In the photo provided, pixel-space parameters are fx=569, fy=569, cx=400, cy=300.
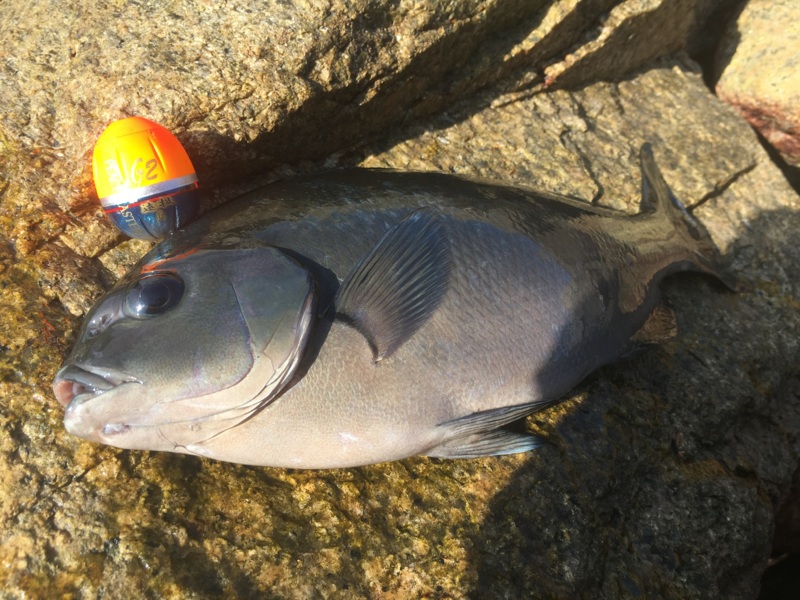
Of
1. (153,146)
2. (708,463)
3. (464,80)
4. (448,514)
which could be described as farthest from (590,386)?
(153,146)

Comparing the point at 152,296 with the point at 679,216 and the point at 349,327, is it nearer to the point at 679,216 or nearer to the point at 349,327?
the point at 349,327

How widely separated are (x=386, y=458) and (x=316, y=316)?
576 mm

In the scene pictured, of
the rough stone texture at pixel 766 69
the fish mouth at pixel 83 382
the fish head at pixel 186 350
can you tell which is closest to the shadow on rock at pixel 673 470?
the fish head at pixel 186 350

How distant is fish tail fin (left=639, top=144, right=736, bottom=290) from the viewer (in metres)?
3.16

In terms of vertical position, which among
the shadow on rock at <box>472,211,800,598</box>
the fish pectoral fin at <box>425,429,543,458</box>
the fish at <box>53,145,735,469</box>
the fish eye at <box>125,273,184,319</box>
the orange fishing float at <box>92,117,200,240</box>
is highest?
the orange fishing float at <box>92,117,200,240</box>

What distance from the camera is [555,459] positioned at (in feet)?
7.83

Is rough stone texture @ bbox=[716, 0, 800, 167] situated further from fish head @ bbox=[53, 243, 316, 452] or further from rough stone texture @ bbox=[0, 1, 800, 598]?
fish head @ bbox=[53, 243, 316, 452]

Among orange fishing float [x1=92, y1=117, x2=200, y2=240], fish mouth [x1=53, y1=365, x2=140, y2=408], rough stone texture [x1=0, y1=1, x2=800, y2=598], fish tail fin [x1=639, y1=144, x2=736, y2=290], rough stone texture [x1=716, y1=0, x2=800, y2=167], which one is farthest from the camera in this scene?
rough stone texture [x1=716, y1=0, x2=800, y2=167]

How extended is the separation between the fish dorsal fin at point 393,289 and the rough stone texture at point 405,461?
1.94 ft

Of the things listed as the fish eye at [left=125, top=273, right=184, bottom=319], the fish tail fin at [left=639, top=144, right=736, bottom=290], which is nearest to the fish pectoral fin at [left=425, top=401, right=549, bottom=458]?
the fish eye at [left=125, top=273, right=184, bottom=319]

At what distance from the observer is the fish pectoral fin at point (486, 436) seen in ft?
6.99

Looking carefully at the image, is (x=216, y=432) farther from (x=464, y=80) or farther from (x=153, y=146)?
(x=464, y=80)

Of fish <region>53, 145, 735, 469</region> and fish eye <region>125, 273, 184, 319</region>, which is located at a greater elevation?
fish eye <region>125, 273, 184, 319</region>

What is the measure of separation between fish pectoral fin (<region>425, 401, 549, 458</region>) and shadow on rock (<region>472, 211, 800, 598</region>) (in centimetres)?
16
